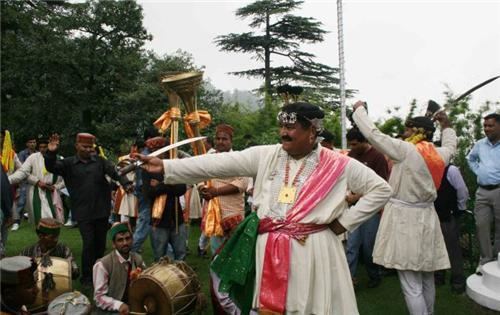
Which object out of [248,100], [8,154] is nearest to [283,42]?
[248,100]

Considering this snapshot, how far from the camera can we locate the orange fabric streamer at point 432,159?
4.97m

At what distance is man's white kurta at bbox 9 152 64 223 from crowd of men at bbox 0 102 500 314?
28mm

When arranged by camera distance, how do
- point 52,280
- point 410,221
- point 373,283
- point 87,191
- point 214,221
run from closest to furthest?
1. point 410,221
2. point 52,280
3. point 214,221
4. point 87,191
5. point 373,283

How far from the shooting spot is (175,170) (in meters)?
3.46

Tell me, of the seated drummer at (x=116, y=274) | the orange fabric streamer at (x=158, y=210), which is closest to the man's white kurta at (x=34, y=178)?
the orange fabric streamer at (x=158, y=210)

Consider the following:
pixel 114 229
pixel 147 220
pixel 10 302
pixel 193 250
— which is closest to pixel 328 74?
pixel 193 250

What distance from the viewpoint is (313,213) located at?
3445mm

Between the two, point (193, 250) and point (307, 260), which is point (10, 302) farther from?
point (193, 250)

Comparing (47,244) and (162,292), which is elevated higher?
(47,244)

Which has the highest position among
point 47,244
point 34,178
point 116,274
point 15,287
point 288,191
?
point 288,191

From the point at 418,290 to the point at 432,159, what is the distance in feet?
4.06

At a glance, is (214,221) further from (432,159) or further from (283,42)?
(283,42)

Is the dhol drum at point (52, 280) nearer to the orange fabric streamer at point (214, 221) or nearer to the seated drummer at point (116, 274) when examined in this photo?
the seated drummer at point (116, 274)

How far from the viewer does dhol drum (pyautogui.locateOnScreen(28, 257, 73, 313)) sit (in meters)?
5.03
